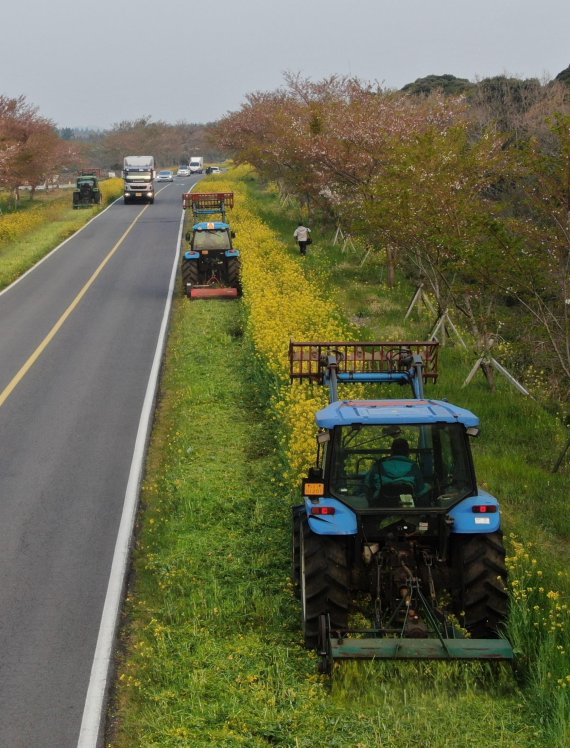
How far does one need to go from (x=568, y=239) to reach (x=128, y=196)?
5098 cm

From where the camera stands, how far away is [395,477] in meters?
8.34

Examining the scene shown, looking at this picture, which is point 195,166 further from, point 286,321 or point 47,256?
point 286,321

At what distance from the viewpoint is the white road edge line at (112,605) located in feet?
25.4

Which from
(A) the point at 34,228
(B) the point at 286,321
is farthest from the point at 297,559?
(A) the point at 34,228

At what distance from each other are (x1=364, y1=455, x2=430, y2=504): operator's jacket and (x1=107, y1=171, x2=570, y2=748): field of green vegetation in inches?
50.1

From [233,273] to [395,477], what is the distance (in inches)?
831

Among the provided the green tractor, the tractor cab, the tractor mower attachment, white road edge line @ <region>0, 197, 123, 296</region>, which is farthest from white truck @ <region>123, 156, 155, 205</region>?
the tractor cab

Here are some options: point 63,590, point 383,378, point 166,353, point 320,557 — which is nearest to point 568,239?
point 383,378

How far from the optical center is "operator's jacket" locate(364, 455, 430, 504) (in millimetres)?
8273

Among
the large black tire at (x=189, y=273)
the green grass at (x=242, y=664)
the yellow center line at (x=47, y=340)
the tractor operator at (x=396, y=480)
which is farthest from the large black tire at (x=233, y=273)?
the tractor operator at (x=396, y=480)

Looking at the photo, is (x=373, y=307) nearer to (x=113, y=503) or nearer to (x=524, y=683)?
(x=113, y=503)

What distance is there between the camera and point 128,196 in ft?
200

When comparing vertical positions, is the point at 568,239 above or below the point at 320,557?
above

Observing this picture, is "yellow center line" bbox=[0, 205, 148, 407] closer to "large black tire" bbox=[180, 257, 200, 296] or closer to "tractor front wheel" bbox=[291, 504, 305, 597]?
"large black tire" bbox=[180, 257, 200, 296]
